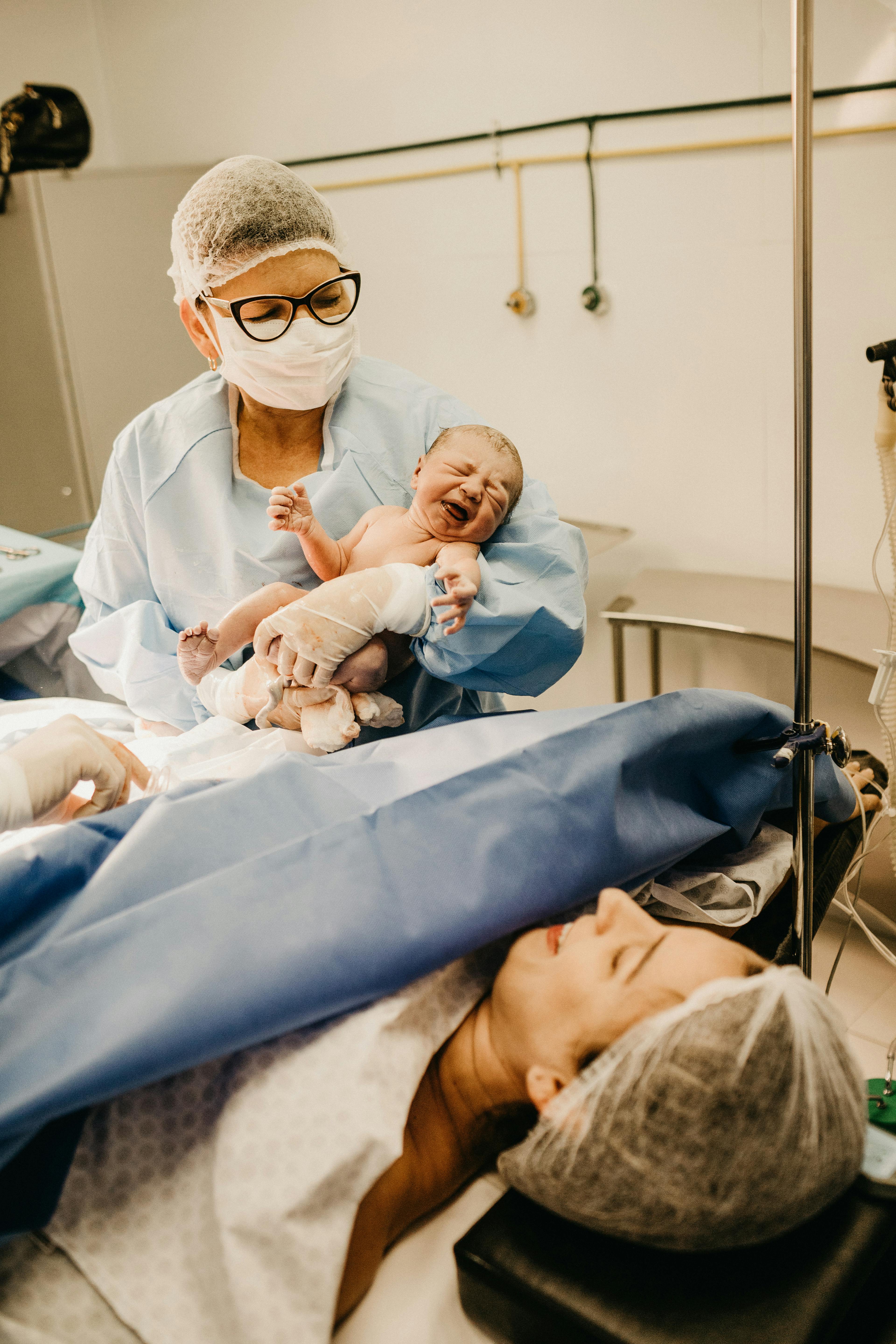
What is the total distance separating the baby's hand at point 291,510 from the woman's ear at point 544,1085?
2.52 feet

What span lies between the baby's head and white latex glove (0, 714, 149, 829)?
55 centimetres

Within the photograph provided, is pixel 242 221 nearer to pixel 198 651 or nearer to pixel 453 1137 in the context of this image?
pixel 198 651

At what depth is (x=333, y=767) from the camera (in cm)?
116

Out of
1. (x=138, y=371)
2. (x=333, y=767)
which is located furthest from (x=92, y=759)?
(x=138, y=371)

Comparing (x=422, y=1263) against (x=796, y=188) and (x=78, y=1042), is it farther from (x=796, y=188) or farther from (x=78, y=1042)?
(x=796, y=188)

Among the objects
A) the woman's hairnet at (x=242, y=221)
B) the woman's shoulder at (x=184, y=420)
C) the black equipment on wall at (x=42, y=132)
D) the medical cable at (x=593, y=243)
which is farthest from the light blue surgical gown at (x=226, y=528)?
the black equipment on wall at (x=42, y=132)

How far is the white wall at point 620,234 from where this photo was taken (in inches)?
86.3

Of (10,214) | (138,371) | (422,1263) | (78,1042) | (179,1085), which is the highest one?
(10,214)

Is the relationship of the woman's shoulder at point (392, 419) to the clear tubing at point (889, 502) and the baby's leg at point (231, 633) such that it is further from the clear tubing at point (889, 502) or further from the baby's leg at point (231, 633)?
the clear tubing at point (889, 502)

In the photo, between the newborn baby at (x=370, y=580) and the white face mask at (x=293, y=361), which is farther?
the white face mask at (x=293, y=361)

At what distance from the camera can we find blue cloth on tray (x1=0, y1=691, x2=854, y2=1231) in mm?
821

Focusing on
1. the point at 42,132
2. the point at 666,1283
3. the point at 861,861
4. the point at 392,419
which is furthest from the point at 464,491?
the point at 42,132

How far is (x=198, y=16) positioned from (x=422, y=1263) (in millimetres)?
3842

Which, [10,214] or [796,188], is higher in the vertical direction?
[10,214]
